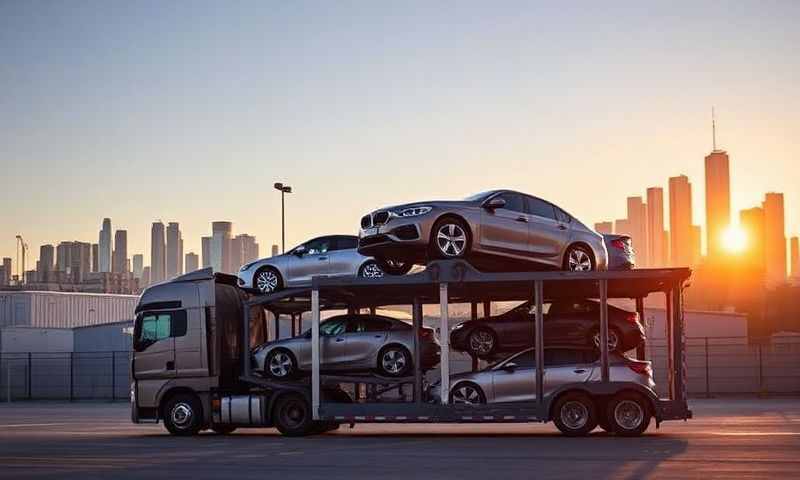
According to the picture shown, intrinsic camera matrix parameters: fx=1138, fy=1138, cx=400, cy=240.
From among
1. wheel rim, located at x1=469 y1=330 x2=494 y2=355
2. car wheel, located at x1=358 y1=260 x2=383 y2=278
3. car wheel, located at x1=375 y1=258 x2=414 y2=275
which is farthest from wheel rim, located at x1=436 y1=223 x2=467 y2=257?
car wheel, located at x1=358 y1=260 x2=383 y2=278

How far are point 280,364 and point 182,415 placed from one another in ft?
7.88

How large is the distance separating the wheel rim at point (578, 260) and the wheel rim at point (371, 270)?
351cm

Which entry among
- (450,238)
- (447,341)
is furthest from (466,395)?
(450,238)

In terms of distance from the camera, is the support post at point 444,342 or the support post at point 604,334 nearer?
the support post at point 604,334

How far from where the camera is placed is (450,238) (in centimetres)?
1938

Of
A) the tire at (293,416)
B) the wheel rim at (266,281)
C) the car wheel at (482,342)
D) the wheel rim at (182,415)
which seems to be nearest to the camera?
the car wheel at (482,342)

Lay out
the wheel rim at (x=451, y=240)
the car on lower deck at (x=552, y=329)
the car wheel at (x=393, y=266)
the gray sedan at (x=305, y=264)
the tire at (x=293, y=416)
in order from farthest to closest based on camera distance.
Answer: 1. the gray sedan at (x=305, y=264)
2. the tire at (x=293, y=416)
3. the car wheel at (x=393, y=266)
4. the car on lower deck at (x=552, y=329)
5. the wheel rim at (x=451, y=240)

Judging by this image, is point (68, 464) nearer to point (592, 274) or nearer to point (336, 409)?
point (336, 409)

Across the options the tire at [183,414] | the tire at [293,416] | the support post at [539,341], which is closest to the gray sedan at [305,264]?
the tire at [293,416]

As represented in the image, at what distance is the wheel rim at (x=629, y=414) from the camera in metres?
19.1

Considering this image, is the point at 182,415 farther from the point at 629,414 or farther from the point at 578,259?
the point at 629,414

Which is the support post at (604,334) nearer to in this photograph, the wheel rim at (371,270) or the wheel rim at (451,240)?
the wheel rim at (451,240)

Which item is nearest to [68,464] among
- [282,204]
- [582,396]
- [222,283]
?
[222,283]

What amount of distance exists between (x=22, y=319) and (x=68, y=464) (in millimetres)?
58247
